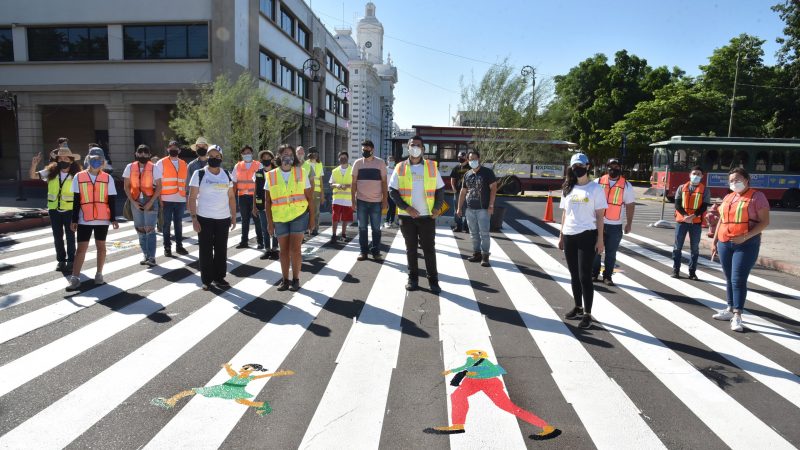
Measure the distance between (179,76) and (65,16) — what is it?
7.11m

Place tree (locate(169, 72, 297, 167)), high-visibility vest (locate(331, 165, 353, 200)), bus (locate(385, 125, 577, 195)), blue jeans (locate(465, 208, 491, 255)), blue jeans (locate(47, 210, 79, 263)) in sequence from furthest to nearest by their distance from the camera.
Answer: bus (locate(385, 125, 577, 195)), tree (locate(169, 72, 297, 167)), high-visibility vest (locate(331, 165, 353, 200)), blue jeans (locate(465, 208, 491, 255)), blue jeans (locate(47, 210, 79, 263))

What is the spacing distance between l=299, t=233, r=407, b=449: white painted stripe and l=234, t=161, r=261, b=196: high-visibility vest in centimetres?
429

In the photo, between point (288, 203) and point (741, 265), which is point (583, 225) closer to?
point (741, 265)

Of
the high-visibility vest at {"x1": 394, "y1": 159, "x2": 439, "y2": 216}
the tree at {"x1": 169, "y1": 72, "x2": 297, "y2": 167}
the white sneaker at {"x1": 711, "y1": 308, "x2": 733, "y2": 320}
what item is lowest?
the white sneaker at {"x1": 711, "y1": 308, "x2": 733, "y2": 320}

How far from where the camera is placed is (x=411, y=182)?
7359 mm

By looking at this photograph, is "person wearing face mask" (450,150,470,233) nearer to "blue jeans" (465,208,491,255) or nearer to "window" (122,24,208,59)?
"blue jeans" (465,208,491,255)

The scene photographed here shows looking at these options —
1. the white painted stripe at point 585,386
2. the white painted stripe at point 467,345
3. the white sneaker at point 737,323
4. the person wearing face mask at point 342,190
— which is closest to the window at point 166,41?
the person wearing face mask at point 342,190

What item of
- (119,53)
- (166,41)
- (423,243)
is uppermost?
(166,41)

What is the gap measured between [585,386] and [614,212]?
4.23 m

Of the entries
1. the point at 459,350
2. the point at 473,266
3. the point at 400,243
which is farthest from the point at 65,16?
the point at 459,350

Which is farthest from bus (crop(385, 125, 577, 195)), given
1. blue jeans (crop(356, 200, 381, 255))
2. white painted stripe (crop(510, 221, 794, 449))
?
white painted stripe (crop(510, 221, 794, 449))

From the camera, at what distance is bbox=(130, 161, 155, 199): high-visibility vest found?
8.53 m

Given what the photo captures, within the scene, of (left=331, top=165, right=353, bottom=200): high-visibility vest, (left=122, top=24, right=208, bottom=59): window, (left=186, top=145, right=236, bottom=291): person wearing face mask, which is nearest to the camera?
(left=186, top=145, right=236, bottom=291): person wearing face mask

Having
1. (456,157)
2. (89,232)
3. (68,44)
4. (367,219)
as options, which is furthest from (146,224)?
(68,44)
